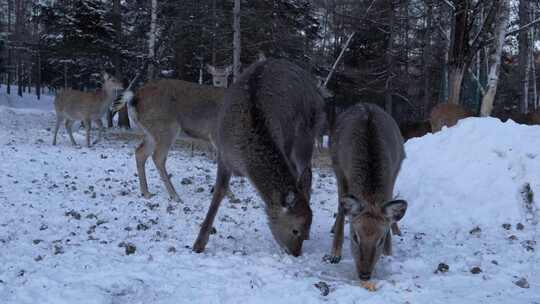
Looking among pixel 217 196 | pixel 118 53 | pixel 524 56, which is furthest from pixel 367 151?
pixel 524 56

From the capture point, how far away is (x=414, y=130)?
51.5 feet

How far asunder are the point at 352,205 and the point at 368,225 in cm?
19

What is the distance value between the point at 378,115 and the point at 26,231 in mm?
3818

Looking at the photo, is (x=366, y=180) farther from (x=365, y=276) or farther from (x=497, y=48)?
(x=497, y=48)

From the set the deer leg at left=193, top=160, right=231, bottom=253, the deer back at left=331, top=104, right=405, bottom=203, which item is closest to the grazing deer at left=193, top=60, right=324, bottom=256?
the deer leg at left=193, top=160, right=231, bottom=253

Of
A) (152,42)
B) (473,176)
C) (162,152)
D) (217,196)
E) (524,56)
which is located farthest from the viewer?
(524,56)

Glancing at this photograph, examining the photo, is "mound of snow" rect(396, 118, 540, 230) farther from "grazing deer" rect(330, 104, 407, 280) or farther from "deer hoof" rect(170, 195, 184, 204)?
"deer hoof" rect(170, 195, 184, 204)

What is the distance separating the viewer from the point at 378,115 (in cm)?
516

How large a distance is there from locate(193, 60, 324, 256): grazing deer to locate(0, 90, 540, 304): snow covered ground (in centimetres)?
34

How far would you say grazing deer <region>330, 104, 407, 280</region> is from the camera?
3695 mm


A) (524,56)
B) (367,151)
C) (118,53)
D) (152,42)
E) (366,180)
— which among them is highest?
(524,56)

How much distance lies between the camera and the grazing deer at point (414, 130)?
15305 mm

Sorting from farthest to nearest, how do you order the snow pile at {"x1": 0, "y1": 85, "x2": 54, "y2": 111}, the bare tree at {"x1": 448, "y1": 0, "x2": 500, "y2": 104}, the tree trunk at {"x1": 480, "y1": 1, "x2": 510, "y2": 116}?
the snow pile at {"x1": 0, "y1": 85, "x2": 54, "y2": 111}
the bare tree at {"x1": 448, "y1": 0, "x2": 500, "y2": 104}
the tree trunk at {"x1": 480, "y1": 1, "x2": 510, "y2": 116}

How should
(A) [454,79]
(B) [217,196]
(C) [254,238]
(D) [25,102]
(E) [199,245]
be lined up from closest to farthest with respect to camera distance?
(E) [199,245] < (B) [217,196] < (C) [254,238] < (A) [454,79] < (D) [25,102]
